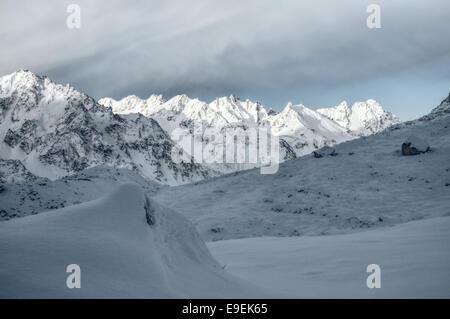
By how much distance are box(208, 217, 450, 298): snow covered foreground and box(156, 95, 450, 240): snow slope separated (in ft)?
23.0

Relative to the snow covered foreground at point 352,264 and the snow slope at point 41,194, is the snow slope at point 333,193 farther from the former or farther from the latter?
the snow slope at point 41,194

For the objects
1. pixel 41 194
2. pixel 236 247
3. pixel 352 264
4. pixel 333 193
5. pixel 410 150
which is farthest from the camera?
pixel 41 194

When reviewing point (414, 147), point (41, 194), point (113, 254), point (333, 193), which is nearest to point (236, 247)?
point (113, 254)

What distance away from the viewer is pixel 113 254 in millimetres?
5156

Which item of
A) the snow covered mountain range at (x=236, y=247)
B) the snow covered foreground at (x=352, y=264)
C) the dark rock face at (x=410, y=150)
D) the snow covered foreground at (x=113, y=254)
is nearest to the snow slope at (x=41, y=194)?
the snow covered mountain range at (x=236, y=247)

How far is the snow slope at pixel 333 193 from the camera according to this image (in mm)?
19125

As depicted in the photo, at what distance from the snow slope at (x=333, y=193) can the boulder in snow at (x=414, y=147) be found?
560 mm

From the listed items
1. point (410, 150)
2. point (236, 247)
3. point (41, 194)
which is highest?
point (410, 150)

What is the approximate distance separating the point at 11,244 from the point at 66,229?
834 mm

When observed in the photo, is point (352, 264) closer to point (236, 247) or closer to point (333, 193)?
point (236, 247)

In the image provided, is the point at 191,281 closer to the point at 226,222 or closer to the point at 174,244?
the point at 174,244

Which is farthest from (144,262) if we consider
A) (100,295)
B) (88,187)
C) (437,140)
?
(88,187)

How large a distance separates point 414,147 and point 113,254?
2845 cm

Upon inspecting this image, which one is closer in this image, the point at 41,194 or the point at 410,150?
the point at 410,150
